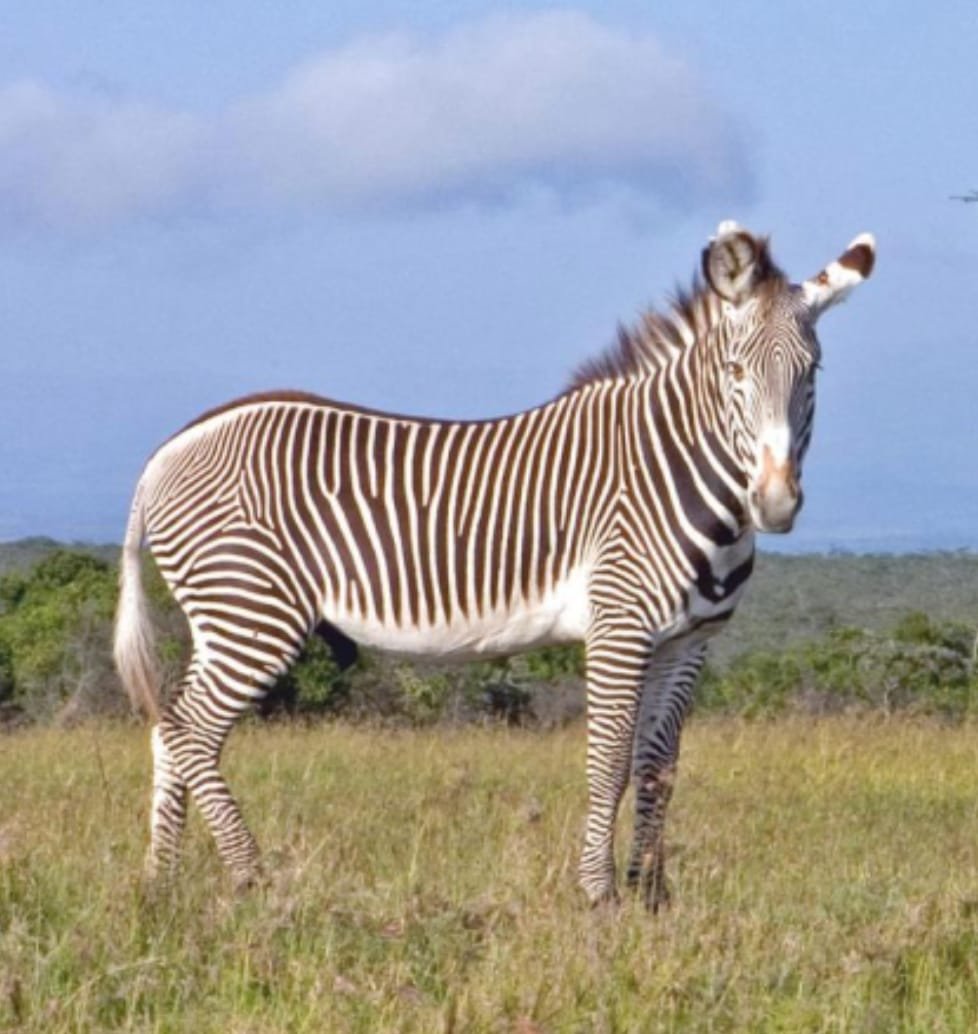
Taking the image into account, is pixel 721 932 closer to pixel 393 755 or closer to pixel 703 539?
pixel 703 539

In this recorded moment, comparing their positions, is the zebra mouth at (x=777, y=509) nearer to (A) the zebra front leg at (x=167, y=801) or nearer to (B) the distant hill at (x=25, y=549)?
(A) the zebra front leg at (x=167, y=801)

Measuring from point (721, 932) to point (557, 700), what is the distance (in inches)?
433

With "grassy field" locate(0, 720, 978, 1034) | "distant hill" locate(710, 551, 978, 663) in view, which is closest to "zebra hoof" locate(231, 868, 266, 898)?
"grassy field" locate(0, 720, 978, 1034)

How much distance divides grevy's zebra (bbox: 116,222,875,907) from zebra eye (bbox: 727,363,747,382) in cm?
2

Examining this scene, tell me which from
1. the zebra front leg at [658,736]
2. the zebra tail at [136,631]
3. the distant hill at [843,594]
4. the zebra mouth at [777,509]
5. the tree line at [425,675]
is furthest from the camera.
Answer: the distant hill at [843,594]

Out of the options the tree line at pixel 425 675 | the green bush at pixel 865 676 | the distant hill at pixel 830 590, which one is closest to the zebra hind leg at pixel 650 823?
the tree line at pixel 425 675

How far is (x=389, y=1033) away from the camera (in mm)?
4934

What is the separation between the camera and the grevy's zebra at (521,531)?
7.60m

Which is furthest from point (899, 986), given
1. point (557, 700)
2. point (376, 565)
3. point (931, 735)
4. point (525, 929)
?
point (557, 700)

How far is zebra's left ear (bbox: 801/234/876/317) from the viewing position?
25.4 ft

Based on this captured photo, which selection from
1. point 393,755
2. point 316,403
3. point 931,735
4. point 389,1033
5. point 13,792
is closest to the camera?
point 389,1033

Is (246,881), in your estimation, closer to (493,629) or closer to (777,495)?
(493,629)

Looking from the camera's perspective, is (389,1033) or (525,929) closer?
(389,1033)

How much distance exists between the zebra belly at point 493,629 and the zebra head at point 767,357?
733mm
